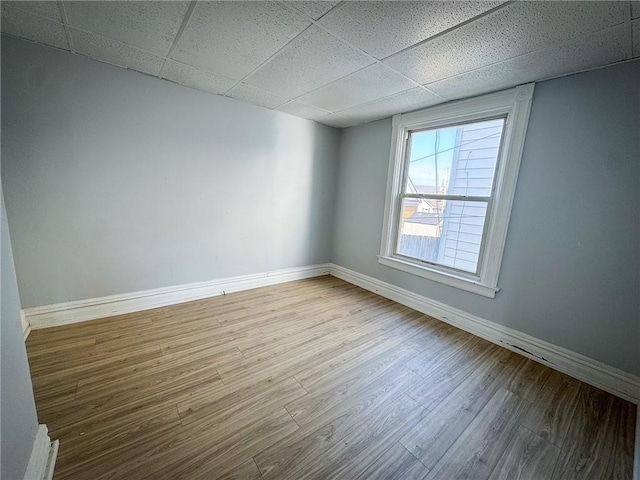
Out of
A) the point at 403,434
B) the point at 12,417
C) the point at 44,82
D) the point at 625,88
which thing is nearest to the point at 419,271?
the point at 403,434

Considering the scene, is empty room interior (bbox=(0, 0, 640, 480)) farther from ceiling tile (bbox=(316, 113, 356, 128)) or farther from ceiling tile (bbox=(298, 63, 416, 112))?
ceiling tile (bbox=(316, 113, 356, 128))

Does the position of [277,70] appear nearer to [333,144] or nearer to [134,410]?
[333,144]

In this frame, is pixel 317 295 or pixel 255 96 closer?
pixel 255 96

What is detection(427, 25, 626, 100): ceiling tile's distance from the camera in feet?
4.96

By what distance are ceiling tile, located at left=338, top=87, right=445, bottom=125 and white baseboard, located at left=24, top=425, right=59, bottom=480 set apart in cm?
339

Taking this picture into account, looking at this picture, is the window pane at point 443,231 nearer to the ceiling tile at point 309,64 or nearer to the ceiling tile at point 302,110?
the ceiling tile at point 302,110

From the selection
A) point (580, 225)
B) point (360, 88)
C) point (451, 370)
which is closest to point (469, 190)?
point (580, 225)

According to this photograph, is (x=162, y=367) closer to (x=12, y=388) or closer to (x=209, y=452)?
(x=209, y=452)

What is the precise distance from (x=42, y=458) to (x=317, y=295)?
252 centimetres

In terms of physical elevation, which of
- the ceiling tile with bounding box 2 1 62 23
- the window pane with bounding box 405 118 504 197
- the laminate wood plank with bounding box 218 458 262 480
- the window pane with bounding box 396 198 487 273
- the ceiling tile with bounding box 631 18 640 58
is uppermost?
the ceiling tile with bounding box 2 1 62 23

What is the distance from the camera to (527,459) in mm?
1295

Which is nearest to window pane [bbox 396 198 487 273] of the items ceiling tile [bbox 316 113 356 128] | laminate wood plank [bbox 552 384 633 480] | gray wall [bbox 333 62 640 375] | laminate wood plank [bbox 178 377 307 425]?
gray wall [bbox 333 62 640 375]

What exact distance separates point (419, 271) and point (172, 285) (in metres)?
2.85

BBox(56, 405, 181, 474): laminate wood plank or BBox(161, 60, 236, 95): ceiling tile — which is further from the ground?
BBox(161, 60, 236, 95): ceiling tile
